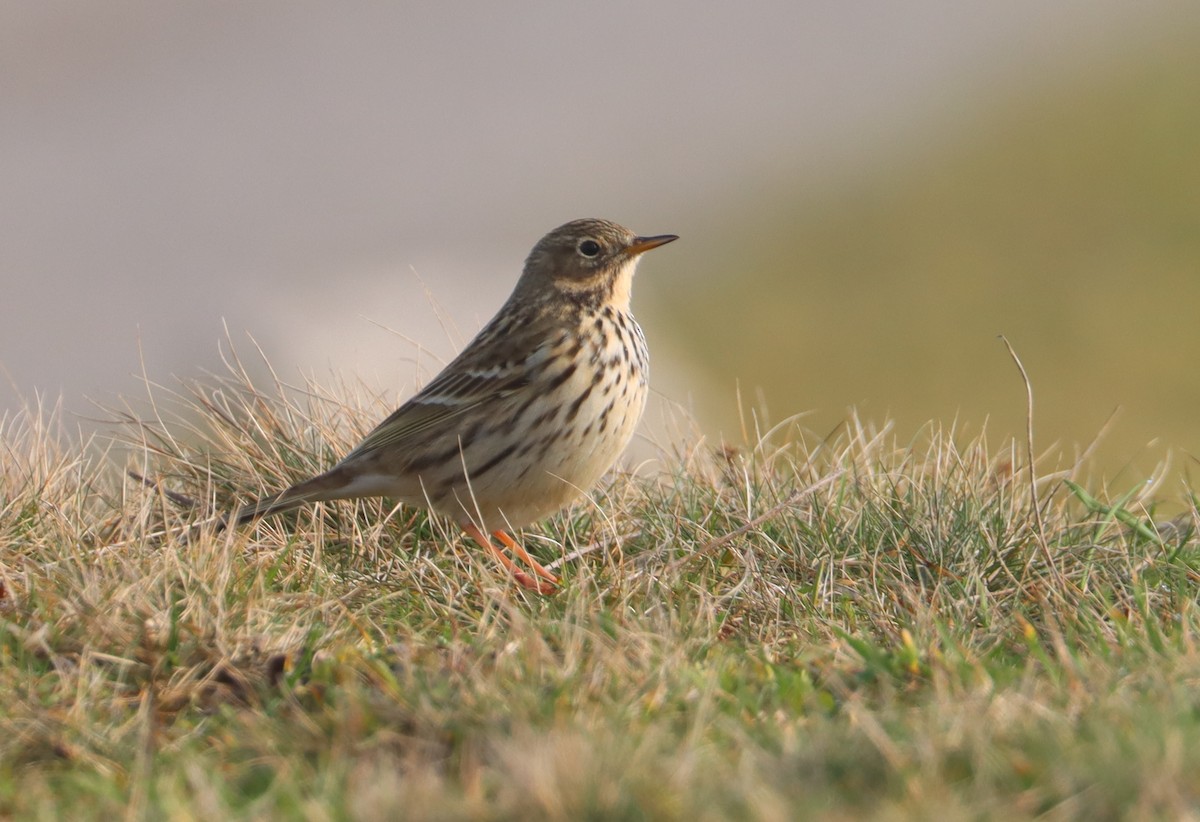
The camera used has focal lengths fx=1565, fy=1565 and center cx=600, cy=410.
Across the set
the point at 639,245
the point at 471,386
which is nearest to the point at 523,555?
the point at 471,386

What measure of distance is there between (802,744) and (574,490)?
8.55 ft

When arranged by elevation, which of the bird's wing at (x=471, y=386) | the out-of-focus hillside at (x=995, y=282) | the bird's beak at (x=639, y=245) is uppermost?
the bird's beak at (x=639, y=245)

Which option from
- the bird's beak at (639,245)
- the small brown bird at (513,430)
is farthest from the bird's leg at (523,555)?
the bird's beak at (639,245)

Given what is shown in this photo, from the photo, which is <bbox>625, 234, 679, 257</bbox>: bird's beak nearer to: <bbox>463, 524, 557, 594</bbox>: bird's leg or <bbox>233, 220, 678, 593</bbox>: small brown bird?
<bbox>233, 220, 678, 593</bbox>: small brown bird

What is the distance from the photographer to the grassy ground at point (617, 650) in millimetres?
3217

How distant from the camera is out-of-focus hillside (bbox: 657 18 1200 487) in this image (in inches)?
545

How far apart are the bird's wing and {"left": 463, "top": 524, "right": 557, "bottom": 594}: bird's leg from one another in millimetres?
439

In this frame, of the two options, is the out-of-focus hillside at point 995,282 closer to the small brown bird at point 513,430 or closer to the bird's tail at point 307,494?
the small brown bird at point 513,430

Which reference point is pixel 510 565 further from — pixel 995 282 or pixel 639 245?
pixel 995 282

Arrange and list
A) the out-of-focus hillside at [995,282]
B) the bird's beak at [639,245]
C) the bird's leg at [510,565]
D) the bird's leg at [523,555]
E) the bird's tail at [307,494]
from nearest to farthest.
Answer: the bird's leg at [510,565]
the bird's leg at [523,555]
the bird's tail at [307,494]
the bird's beak at [639,245]
the out-of-focus hillside at [995,282]

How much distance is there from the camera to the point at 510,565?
5828mm

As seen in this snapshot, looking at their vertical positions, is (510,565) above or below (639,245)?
below

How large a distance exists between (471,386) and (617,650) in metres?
2.49

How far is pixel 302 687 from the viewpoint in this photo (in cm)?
407
